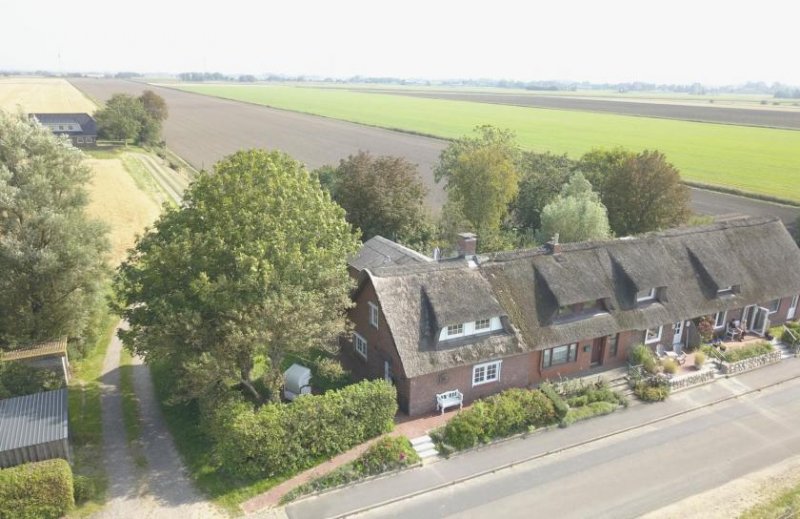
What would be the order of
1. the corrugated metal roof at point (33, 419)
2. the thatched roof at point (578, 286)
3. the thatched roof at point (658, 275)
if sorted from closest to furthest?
1. the corrugated metal roof at point (33, 419)
2. the thatched roof at point (578, 286)
3. the thatched roof at point (658, 275)

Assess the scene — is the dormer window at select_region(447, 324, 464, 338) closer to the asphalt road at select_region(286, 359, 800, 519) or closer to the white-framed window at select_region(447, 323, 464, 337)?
the white-framed window at select_region(447, 323, 464, 337)

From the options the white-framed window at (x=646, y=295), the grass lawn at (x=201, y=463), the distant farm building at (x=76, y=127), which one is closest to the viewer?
the grass lawn at (x=201, y=463)

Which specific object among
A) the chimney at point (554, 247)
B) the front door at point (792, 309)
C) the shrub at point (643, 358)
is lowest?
the shrub at point (643, 358)

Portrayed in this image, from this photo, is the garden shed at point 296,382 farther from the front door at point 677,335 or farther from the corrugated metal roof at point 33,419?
the front door at point 677,335

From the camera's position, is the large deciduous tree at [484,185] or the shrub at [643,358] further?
Result: the large deciduous tree at [484,185]

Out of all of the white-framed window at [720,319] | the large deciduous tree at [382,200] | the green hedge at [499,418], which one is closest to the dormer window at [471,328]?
the green hedge at [499,418]

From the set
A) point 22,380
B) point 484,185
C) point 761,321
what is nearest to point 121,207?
point 484,185

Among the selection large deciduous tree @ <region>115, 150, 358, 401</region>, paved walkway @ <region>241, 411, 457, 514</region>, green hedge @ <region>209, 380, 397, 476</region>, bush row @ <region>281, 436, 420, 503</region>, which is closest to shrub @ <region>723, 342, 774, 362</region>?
paved walkway @ <region>241, 411, 457, 514</region>

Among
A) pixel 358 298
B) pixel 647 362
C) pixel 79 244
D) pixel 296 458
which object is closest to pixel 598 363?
pixel 647 362

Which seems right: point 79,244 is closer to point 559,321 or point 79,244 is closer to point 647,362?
point 559,321
